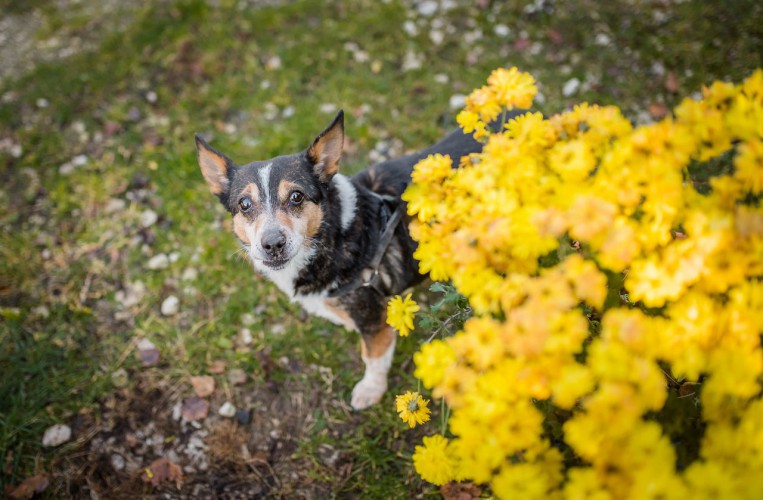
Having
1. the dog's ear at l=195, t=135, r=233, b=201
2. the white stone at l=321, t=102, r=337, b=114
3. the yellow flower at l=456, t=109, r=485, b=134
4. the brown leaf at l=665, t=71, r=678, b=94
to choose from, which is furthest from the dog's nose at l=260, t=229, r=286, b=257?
the brown leaf at l=665, t=71, r=678, b=94

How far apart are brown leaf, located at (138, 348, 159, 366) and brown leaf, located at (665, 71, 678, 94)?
5959mm

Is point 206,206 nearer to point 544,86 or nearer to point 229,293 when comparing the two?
point 229,293

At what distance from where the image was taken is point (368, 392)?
12.3 ft

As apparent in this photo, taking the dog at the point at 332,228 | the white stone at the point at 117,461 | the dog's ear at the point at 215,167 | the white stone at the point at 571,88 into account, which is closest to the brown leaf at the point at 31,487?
the white stone at the point at 117,461

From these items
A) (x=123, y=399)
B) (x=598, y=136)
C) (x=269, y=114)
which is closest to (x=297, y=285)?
(x=123, y=399)

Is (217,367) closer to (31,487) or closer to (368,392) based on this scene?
(368,392)

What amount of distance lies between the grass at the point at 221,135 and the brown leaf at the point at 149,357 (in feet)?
0.30

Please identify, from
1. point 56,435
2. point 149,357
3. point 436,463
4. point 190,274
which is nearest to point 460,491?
point 436,463

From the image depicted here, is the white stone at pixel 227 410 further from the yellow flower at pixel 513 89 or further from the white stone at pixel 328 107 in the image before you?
the white stone at pixel 328 107

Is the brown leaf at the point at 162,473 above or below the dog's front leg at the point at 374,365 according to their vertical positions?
below

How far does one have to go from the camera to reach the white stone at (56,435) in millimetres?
3776

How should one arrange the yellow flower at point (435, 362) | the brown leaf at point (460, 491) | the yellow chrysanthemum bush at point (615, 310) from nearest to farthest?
1. the yellow chrysanthemum bush at point (615, 310)
2. the yellow flower at point (435, 362)
3. the brown leaf at point (460, 491)

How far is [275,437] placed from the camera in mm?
3705

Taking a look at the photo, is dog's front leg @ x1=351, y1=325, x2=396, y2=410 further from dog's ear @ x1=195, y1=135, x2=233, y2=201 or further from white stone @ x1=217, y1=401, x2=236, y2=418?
dog's ear @ x1=195, y1=135, x2=233, y2=201
